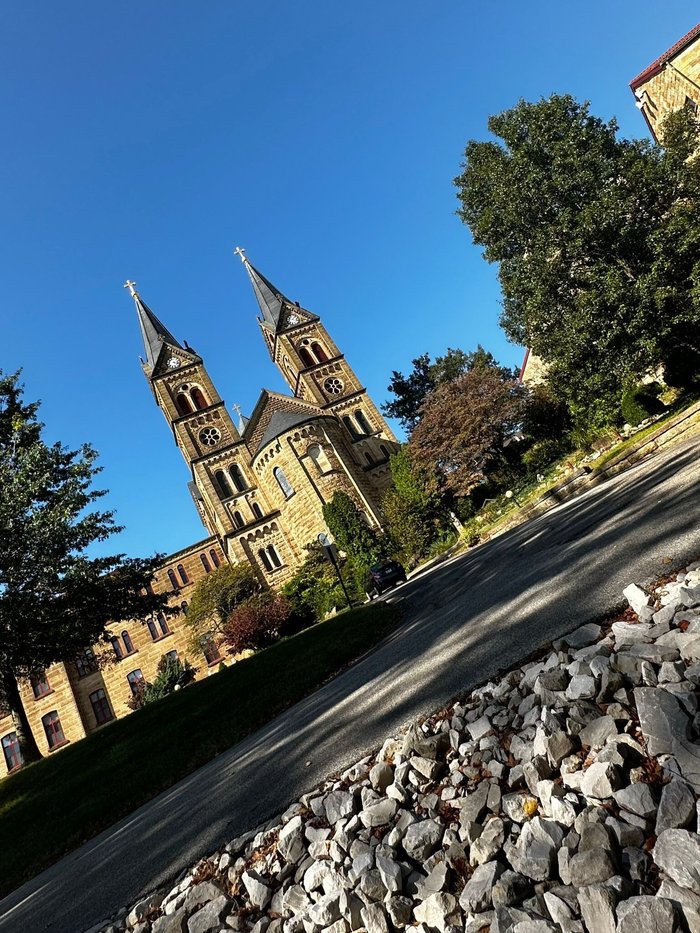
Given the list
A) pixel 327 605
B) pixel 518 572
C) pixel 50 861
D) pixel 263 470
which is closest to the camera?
pixel 50 861

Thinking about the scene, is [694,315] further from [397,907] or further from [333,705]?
[397,907]

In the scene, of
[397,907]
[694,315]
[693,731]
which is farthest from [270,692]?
[694,315]

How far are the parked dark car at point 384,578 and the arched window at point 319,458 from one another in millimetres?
12958

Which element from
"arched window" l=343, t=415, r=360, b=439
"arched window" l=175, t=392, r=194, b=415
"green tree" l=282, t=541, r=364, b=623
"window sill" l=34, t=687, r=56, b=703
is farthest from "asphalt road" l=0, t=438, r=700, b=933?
"arched window" l=175, t=392, r=194, b=415

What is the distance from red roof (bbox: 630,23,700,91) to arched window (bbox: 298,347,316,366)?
90.2ft

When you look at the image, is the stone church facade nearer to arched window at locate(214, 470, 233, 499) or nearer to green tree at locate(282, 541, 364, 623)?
arched window at locate(214, 470, 233, 499)

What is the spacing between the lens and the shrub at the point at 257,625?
86.2ft

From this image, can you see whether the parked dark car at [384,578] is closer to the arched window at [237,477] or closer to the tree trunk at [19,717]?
the tree trunk at [19,717]

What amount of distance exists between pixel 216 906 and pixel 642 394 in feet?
72.8

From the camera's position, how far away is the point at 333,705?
6.18 meters

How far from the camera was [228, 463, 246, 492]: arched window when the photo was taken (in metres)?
38.3

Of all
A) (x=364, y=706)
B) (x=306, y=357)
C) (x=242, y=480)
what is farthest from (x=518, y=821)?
(x=306, y=357)

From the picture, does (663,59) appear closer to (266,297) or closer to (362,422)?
(362,422)

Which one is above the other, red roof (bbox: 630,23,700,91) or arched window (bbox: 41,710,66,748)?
red roof (bbox: 630,23,700,91)
